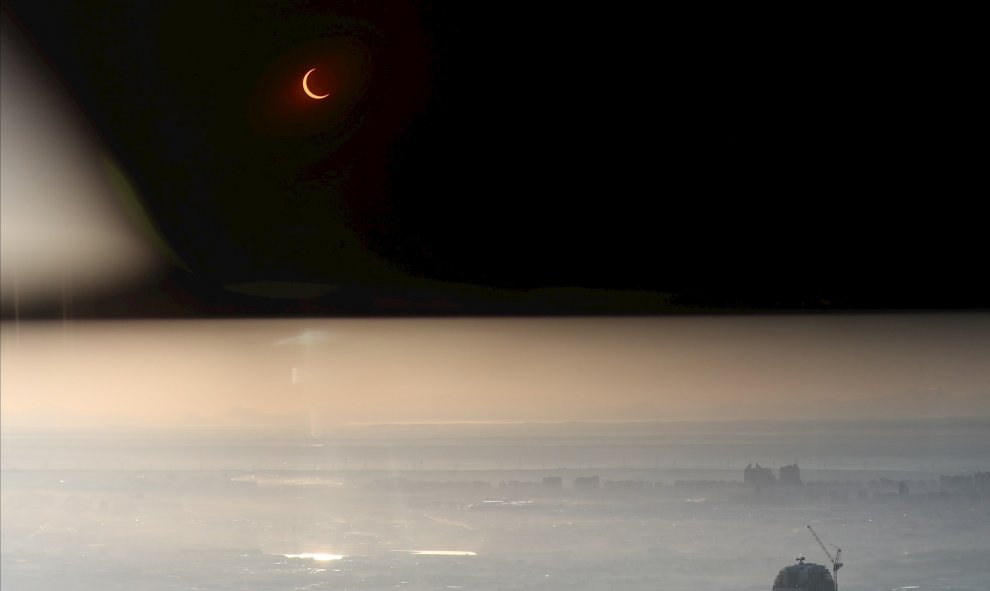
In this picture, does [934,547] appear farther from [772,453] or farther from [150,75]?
[150,75]

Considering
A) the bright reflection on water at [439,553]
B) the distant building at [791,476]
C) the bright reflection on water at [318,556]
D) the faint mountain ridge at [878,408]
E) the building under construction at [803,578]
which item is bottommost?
the building under construction at [803,578]

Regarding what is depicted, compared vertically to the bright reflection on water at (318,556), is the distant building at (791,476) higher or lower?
higher

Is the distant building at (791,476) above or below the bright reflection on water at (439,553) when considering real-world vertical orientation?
above

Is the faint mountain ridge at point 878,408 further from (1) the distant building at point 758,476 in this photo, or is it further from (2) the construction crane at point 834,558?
(2) the construction crane at point 834,558

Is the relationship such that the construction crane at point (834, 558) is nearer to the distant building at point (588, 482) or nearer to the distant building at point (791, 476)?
the distant building at point (791, 476)

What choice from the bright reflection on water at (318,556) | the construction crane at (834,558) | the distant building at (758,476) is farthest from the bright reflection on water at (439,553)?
the construction crane at (834,558)

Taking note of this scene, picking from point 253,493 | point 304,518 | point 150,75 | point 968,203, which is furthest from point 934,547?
point 150,75

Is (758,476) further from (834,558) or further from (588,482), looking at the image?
(588,482)

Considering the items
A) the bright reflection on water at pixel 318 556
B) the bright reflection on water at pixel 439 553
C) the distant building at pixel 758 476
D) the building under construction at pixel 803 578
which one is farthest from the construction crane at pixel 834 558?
the bright reflection on water at pixel 318 556

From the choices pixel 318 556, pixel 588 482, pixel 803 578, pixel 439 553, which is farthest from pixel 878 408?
pixel 318 556

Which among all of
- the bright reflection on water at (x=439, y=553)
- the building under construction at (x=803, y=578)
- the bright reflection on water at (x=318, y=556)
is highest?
the bright reflection on water at (x=318, y=556)
